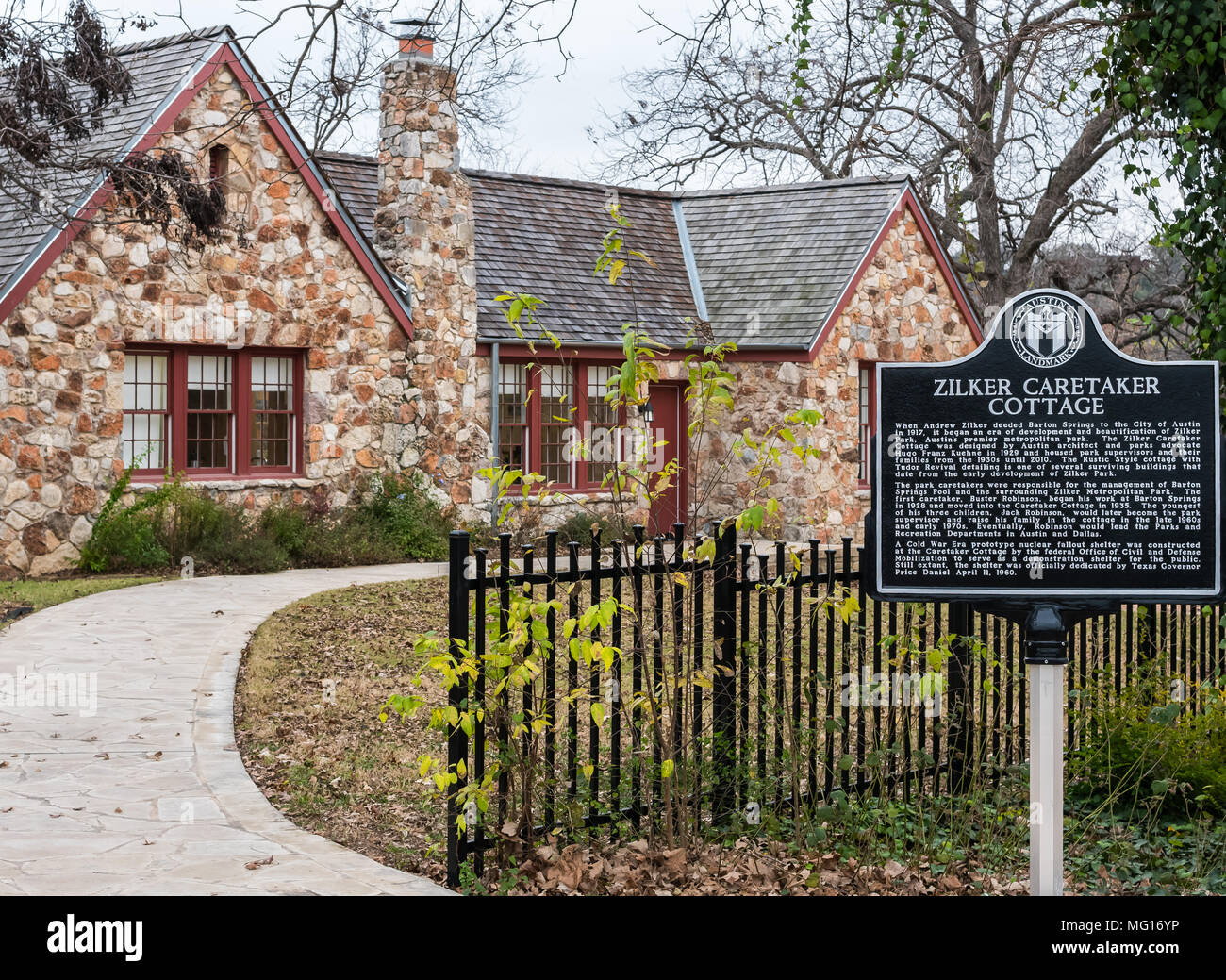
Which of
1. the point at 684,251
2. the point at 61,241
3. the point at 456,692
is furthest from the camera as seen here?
the point at 684,251

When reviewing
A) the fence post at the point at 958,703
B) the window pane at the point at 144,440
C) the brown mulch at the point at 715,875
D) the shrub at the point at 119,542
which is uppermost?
the window pane at the point at 144,440

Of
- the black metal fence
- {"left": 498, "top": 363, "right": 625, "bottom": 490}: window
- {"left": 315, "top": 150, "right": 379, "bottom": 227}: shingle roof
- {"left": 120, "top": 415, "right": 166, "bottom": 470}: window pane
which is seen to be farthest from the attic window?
the black metal fence

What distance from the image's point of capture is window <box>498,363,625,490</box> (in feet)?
64.8

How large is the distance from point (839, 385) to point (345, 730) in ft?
46.2

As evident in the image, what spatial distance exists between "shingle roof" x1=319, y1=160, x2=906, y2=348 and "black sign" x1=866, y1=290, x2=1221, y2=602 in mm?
14008

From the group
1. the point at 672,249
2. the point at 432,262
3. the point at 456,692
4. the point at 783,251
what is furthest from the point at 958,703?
the point at 672,249

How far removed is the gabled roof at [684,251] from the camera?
20.4 metres

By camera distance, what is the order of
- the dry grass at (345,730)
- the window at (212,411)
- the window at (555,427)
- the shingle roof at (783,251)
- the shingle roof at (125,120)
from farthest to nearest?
the shingle roof at (783,251) < the window at (555,427) < the window at (212,411) < the shingle roof at (125,120) < the dry grass at (345,730)

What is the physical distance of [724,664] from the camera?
6633 mm

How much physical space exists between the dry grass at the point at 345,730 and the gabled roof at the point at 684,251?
25.6ft

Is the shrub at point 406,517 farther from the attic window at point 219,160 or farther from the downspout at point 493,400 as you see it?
the attic window at point 219,160

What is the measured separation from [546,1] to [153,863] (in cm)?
485

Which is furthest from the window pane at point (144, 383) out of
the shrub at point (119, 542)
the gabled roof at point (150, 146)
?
the gabled roof at point (150, 146)

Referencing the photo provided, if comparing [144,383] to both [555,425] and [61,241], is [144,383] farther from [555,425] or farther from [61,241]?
[555,425]
